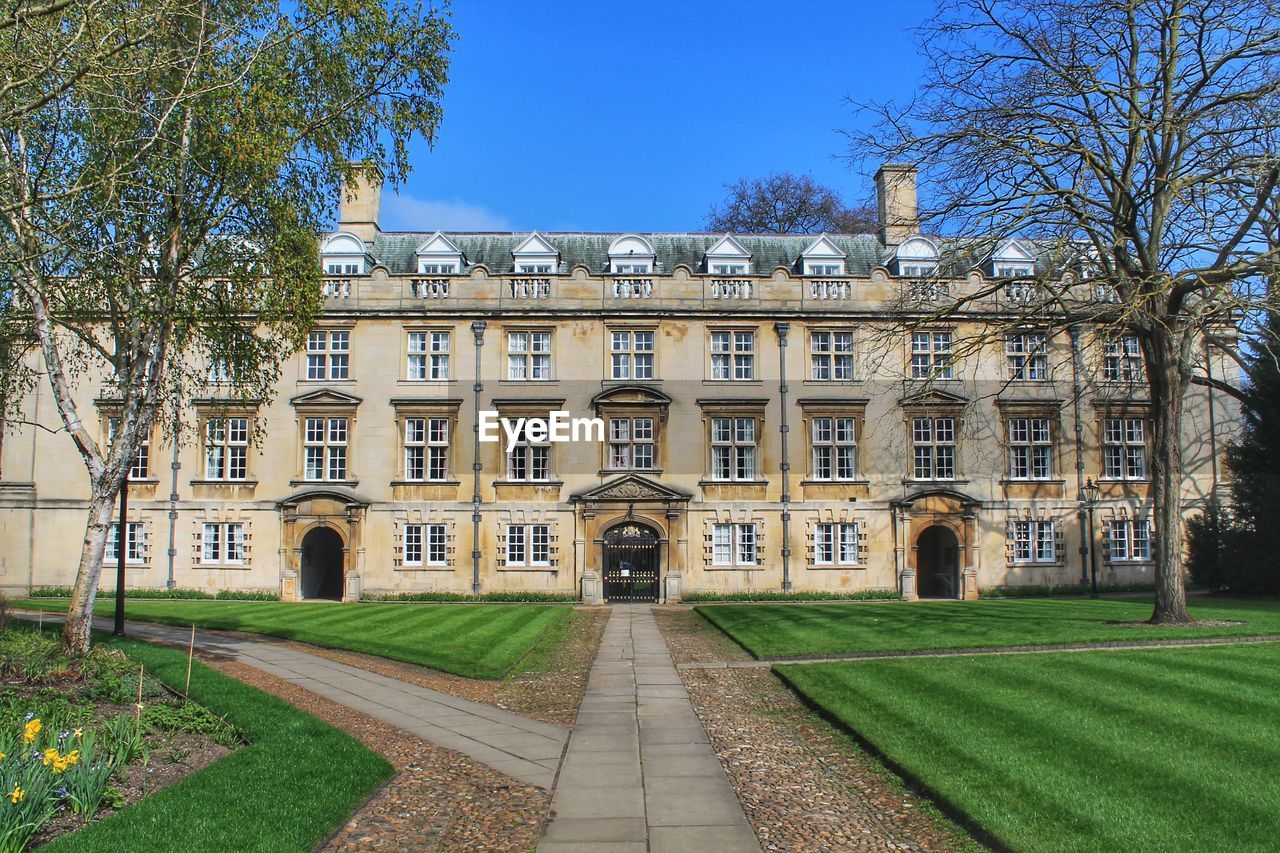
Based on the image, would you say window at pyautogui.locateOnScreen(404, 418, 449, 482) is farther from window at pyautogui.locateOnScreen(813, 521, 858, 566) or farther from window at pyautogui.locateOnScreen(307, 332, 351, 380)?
window at pyautogui.locateOnScreen(813, 521, 858, 566)

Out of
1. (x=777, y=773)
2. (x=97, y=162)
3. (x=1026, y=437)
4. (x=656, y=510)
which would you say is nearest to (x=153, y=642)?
(x=97, y=162)

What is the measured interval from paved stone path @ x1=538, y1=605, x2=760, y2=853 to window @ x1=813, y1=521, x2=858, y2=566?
18.4 meters

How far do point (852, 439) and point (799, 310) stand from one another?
4.94 metres

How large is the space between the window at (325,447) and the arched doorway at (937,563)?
Answer: 20268mm

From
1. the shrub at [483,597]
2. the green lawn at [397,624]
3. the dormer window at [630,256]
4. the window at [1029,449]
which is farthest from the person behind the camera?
the dormer window at [630,256]

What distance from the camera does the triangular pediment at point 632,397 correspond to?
31.8m

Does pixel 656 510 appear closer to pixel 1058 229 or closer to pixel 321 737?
pixel 1058 229

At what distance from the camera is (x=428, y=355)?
106 feet

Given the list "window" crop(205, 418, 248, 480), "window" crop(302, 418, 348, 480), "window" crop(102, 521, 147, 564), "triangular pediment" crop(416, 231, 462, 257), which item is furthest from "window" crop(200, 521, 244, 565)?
"triangular pediment" crop(416, 231, 462, 257)

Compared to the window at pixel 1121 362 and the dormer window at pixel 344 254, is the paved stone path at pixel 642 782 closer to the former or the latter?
the window at pixel 1121 362

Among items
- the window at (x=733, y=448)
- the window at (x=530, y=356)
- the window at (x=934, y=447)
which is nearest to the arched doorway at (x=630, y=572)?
the window at (x=733, y=448)

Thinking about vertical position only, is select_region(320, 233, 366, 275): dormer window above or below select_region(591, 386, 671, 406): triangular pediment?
above

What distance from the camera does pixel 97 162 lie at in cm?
1264

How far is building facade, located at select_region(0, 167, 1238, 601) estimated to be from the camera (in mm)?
31516
